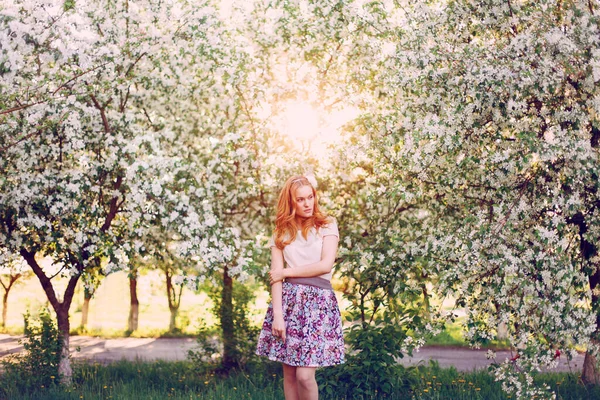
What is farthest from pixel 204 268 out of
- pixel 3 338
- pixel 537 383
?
pixel 3 338

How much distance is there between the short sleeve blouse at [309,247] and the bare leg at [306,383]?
792 mm

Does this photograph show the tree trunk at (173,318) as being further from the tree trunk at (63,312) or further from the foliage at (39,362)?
the foliage at (39,362)

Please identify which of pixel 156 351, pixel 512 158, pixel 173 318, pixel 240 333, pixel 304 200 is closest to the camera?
pixel 304 200

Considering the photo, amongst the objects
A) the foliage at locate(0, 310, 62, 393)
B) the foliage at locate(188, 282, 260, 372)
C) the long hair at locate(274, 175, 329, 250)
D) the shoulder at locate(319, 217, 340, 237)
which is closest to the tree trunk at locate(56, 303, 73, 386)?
the foliage at locate(0, 310, 62, 393)

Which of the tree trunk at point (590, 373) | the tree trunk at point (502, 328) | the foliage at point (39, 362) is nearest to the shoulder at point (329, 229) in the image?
the tree trunk at point (502, 328)

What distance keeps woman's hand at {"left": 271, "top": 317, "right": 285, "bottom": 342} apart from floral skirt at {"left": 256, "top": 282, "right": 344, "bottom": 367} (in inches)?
3.9

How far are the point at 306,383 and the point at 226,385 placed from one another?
4656mm

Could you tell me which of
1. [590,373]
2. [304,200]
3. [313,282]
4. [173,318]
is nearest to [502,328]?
[590,373]

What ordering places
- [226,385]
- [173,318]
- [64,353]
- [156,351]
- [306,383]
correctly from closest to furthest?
[306,383]
[226,385]
[64,353]
[156,351]
[173,318]

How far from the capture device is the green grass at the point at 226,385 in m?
7.98

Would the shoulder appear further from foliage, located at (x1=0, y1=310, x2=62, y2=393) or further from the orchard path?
the orchard path

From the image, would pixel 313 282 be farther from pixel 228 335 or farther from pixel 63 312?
pixel 63 312

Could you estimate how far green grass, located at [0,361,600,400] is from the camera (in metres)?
7.98

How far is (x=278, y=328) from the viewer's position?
5.04 meters
